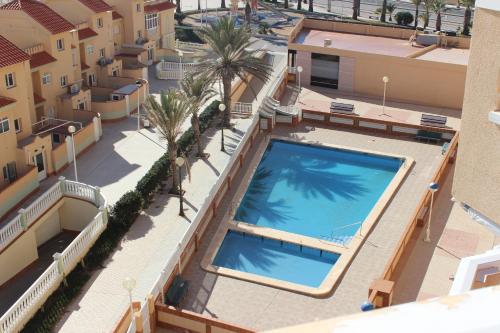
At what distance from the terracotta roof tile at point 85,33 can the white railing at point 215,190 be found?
11.4 metres

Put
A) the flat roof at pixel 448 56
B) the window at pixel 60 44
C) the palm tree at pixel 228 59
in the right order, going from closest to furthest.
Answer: the window at pixel 60 44, the palm tree at pixel 228 59, the flat roof at pixel 448 56

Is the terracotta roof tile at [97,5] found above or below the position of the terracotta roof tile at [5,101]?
above

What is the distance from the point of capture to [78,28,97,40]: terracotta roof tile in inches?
1489

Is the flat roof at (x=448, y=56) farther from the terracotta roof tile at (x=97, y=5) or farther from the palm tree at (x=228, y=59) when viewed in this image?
the terracotta roof tile at (x=97, y=5)

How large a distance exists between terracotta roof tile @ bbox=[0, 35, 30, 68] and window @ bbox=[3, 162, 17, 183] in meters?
4.44

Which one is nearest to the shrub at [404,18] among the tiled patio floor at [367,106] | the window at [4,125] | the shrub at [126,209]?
the tiled patio floor at [367,106]

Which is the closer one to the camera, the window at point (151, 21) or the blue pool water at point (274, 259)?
the blue pool water at point (274, 259)

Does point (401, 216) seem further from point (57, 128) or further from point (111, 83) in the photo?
point (111, 83)

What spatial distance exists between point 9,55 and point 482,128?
909 inches

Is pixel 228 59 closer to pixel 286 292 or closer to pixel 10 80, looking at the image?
pixel 10 80

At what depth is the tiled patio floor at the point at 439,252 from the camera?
811 inches

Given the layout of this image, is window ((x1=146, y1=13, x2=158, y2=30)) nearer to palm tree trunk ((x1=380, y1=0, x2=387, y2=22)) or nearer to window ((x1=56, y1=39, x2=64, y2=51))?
window ((x1=56, y1=39, x2=64, y2=51))

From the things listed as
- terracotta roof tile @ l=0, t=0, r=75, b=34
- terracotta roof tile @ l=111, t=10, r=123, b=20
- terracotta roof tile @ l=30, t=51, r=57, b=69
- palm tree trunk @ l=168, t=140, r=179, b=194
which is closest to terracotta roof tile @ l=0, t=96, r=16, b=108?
terracotta roof tile @ l=30, t=51, r=57, b=69

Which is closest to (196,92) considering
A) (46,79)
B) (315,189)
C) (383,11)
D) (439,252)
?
(315,189)
